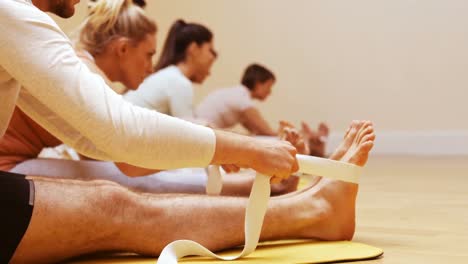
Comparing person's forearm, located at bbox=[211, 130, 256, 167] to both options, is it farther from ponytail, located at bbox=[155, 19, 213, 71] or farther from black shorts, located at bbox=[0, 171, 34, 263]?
ponytail, located at bbox=[155, 19, 213, 71]

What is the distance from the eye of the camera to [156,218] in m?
1.54

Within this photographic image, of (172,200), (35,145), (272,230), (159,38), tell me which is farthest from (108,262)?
(159,38)

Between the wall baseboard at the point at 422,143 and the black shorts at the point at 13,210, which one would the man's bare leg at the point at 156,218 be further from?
the wall baseboard at the point at 422,143

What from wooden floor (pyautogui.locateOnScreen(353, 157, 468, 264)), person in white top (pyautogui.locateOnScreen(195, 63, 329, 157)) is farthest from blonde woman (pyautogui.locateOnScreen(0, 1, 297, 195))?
person in white top (pyautogui.locateOnScreen(195, 63, 329, 157))

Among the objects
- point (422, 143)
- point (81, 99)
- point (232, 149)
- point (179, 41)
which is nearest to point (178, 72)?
point (179, 41)

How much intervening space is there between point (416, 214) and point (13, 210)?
138 cm

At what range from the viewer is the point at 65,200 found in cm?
144

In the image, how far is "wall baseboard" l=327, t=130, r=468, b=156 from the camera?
5.79 meters

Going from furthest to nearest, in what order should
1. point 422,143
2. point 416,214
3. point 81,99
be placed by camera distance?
1. point 422,143
2. point 416,214
3. point 81,99

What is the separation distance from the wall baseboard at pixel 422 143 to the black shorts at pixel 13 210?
482cm

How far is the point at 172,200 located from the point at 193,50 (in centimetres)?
230

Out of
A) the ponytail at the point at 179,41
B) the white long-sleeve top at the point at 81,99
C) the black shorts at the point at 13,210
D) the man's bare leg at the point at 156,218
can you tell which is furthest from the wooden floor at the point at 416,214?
the ponytail at the point at 179,41

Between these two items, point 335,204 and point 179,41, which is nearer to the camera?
point 335,204

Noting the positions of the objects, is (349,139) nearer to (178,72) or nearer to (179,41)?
(178,72)
